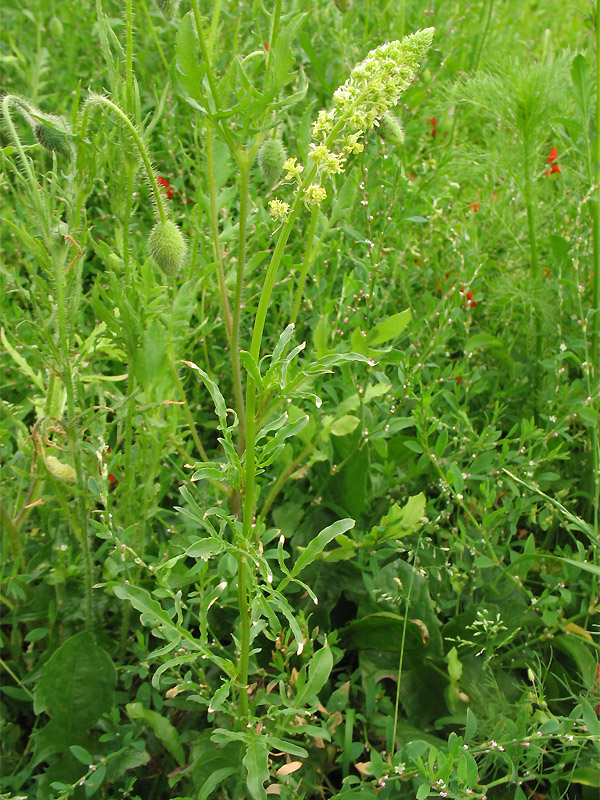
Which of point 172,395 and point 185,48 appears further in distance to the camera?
point 172,395

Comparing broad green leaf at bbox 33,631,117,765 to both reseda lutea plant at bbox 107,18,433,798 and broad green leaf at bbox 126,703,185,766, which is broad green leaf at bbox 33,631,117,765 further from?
reseda lutea plant at bbox 107,18,433,798

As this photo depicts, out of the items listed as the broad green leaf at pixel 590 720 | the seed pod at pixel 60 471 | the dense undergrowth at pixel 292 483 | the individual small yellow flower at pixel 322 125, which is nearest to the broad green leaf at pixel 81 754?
the dense undergrowth at pixel 292 483

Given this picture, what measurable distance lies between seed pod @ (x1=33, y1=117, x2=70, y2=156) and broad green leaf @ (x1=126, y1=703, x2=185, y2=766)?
3.54 feet

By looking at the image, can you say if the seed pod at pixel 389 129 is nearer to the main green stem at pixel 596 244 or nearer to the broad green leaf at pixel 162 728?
the main green stem at pixel 596 244

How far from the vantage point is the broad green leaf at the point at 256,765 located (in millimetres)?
1116

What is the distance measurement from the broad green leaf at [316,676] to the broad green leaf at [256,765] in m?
0.10

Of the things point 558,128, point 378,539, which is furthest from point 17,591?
point 558,128

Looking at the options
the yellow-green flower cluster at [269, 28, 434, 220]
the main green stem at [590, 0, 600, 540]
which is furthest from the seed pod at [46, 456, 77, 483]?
the main green stem at [590, 0, 600, 540]

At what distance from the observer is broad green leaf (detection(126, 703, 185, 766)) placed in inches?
52.6

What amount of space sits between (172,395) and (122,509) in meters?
0.27

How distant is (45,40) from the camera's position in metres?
2.86

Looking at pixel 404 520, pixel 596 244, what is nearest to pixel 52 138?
pixel 404 520

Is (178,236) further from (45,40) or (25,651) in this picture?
(45,40)

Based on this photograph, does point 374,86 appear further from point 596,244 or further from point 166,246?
point 596,244
